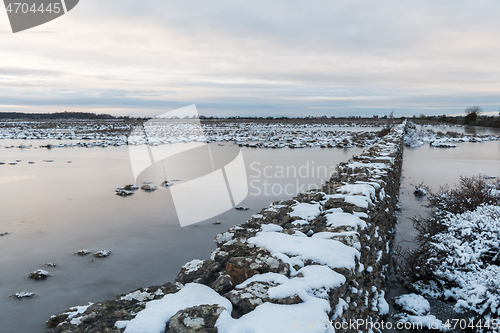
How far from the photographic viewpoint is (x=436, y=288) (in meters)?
4.48

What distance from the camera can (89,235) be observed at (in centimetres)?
624

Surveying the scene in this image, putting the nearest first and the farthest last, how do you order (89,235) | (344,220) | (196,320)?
(196,320)
(344,220)
(89,235)

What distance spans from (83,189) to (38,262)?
5621mm

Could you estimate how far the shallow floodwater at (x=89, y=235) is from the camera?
13.7 ft

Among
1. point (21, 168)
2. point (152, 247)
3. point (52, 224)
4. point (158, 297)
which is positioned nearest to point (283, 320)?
point (158, 297)

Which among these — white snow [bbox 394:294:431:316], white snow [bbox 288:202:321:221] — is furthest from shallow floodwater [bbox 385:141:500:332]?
white snow [bbox 288:202:321:221]

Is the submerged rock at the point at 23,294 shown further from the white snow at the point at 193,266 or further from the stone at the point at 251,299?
the stone at the point at 251,299

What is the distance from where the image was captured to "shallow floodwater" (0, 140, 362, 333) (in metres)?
4.18

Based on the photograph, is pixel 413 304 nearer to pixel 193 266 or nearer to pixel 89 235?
pixel 193 266

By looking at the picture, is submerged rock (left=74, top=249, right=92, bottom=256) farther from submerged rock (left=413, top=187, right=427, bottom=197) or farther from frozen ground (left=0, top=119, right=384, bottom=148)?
frozen ground (left=0, top=119, right=384, bottom=148)

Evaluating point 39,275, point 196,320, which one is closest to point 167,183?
point 39,275

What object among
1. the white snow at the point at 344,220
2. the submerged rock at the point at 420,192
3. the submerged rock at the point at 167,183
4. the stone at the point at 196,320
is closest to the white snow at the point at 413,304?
the white snow at the point at 344,220

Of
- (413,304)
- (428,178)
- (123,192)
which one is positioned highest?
(123,192)

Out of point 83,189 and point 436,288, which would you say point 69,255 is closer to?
point 83,189
